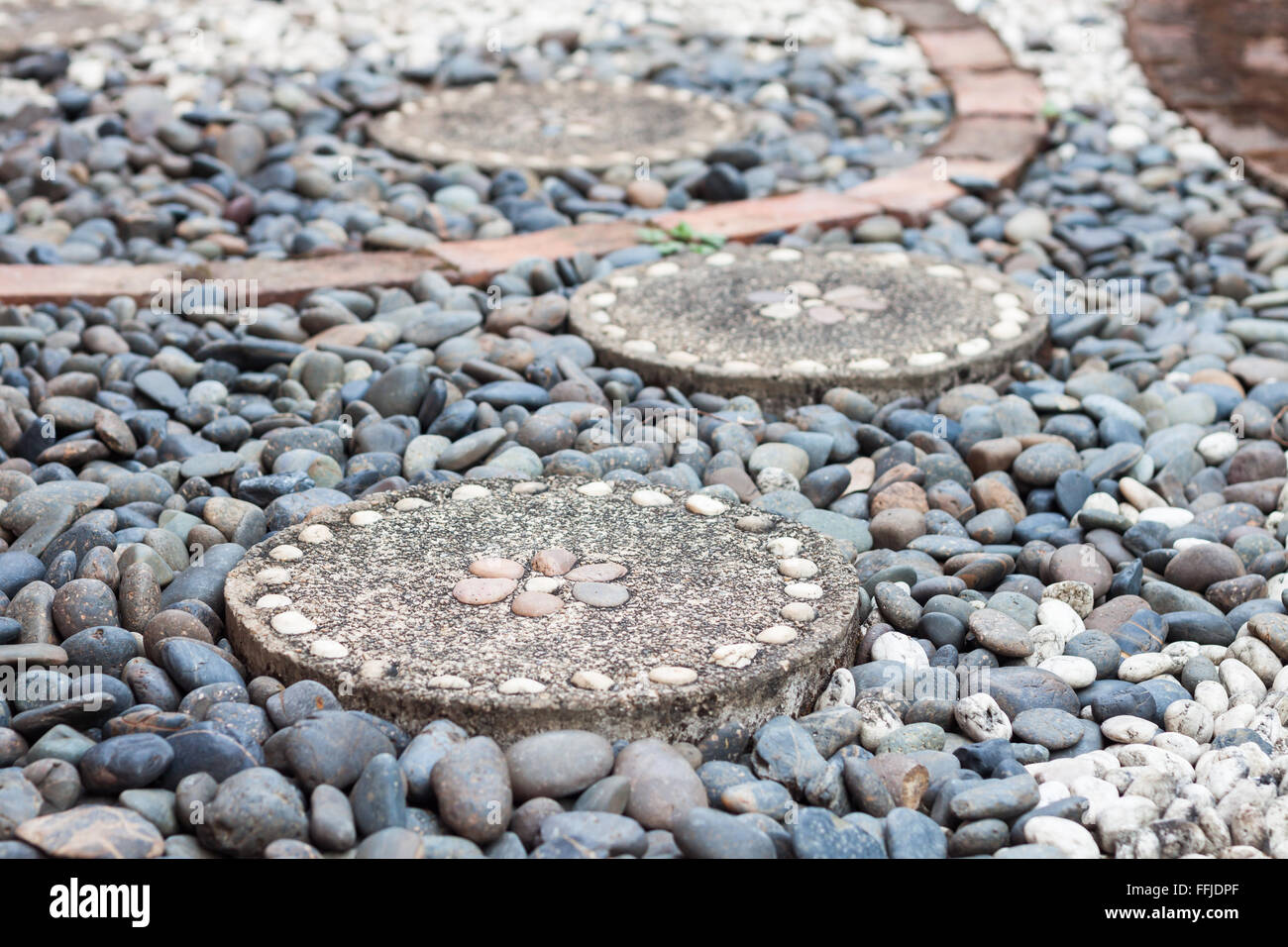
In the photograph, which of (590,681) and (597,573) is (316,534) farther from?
(590,681)

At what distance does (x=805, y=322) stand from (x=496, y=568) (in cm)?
123

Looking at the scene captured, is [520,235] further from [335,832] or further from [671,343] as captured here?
[335,832]

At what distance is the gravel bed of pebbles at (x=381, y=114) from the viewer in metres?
3.63

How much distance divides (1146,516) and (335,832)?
1.50 metres

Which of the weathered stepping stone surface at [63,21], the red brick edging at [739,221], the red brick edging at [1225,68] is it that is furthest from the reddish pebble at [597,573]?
the weathered stepping stone surface at [63,21]

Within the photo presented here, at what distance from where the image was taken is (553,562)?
205 centimetres

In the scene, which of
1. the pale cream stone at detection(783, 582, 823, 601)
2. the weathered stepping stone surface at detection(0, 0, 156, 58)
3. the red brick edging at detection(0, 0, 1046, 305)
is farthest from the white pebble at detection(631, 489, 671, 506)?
the weathered stepping stone surface at detection(0, 0, 156, 58)

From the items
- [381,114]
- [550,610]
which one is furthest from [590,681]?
[381,114]

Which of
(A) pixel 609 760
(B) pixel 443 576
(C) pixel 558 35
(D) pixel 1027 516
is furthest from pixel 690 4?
(A) pixel 609 760

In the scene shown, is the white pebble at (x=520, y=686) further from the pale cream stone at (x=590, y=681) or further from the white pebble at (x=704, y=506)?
the white pebble at (x=704, y=506)

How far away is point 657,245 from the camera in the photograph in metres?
3.46

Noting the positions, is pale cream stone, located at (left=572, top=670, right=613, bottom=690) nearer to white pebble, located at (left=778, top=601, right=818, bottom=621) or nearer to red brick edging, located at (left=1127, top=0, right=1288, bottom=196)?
white pebble, located at (left=778, top=601, right=818, bottom=621)

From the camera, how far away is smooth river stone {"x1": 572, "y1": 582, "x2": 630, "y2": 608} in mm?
1966

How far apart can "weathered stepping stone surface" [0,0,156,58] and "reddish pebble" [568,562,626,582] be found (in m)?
3.79
